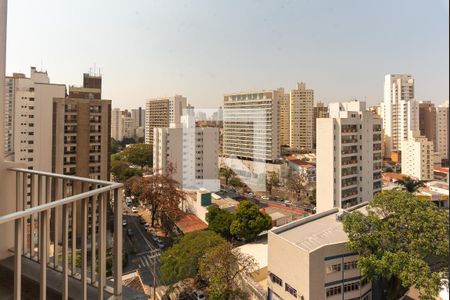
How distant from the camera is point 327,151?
9.02 metres

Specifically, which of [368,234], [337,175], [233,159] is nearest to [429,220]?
[368,234]

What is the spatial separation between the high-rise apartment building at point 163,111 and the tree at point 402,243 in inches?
639

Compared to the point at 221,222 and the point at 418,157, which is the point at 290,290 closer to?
the point at 221,222

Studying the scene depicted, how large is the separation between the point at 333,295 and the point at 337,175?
5.14 m

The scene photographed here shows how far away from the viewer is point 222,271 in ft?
15.4

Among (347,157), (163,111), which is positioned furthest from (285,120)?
(347,157)

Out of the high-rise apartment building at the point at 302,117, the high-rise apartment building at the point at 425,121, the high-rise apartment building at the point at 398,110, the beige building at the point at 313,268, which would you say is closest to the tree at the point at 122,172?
the beige building at the point at 313,268

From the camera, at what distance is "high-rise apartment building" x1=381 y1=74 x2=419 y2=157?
16.6 metres

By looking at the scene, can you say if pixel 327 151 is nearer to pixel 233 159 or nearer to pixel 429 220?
pixel 429 220

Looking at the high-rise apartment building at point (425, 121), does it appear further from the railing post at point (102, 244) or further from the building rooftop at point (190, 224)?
the railing post at point (102, 244)

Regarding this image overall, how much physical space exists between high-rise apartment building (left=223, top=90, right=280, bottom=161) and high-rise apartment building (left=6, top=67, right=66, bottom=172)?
1052 cm

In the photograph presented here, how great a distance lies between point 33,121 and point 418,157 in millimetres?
14886

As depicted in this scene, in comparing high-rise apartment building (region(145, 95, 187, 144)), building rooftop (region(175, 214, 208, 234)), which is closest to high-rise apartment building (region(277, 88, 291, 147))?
high-rise apartment building (region(145, 95, 187, 144))

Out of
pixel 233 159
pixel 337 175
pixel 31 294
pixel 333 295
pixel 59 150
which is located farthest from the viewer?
pixel 233 159
